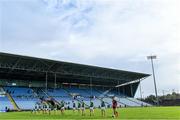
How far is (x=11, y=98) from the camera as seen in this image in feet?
213

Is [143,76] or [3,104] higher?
A: [143,76]

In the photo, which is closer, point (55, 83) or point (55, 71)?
point (55, 71)

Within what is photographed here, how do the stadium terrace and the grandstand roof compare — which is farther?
the stadium terrace

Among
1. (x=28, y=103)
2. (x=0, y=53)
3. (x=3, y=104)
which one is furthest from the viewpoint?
(x=28, y=103)

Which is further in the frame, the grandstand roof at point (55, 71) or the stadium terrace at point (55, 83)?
the stadium terrace at point (55, 83)

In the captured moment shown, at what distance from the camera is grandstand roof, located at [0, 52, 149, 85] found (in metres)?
62.0

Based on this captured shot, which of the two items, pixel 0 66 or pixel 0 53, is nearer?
pixel 0 53

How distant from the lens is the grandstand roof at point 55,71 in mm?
61969

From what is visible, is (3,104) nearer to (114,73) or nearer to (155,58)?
(114,73)

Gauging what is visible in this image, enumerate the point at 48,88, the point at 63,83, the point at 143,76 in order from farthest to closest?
1. the point at 143,76
2. the point at 63,83
3. the point at 48,88

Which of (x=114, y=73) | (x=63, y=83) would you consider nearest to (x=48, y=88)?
(x=63, y=83)

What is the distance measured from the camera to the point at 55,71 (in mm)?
70875

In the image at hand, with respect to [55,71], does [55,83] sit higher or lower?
lower

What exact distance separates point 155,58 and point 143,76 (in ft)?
35.7
